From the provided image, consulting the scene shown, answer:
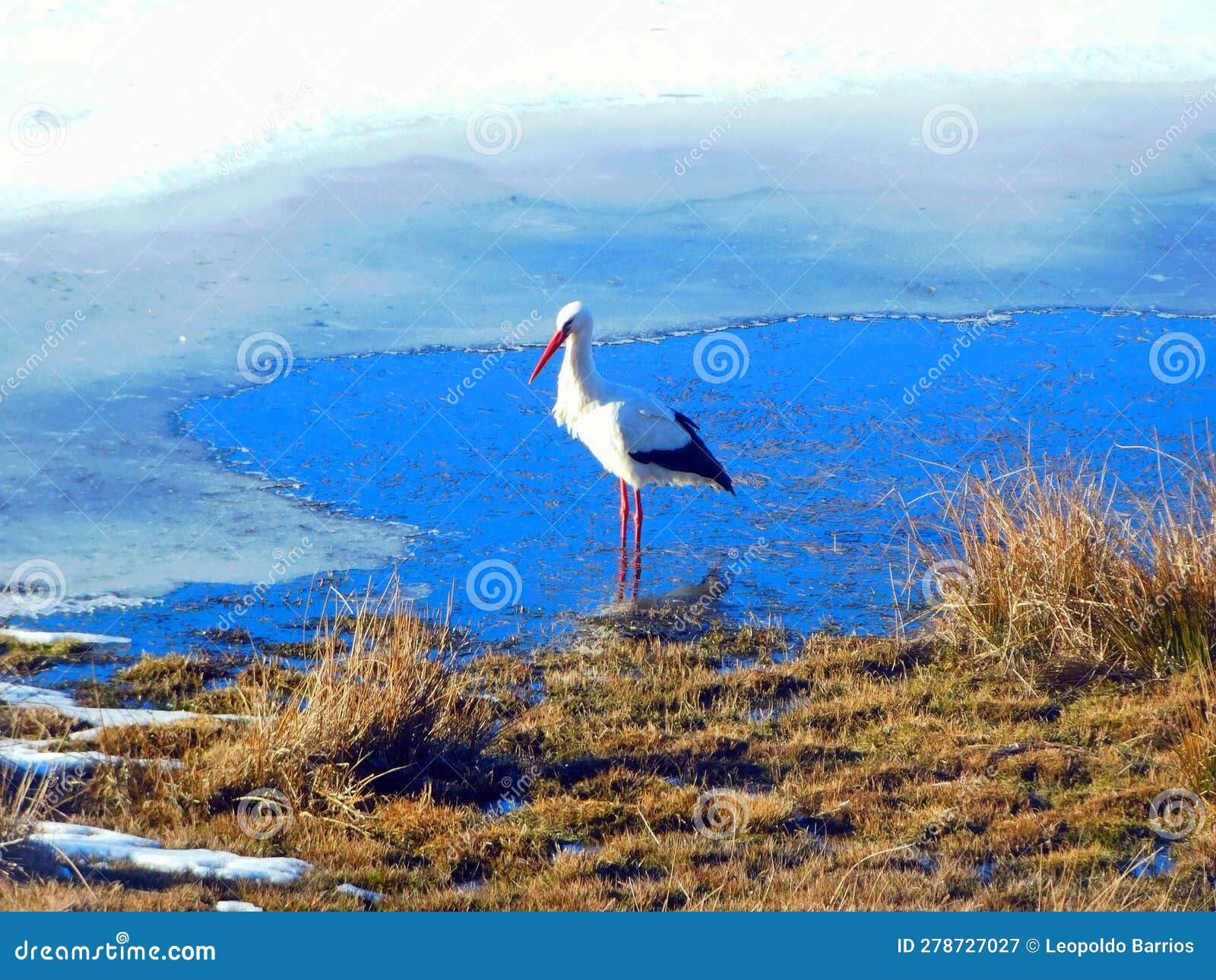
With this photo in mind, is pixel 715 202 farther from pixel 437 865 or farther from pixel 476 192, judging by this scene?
pixel 437 865

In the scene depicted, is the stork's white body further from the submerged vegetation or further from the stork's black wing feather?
the submerged vegetation

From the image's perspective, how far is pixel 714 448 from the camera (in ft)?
31.1

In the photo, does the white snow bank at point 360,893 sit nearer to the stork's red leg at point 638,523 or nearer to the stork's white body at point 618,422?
the stork's red leg at point 638,523

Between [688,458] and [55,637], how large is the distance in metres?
3.85

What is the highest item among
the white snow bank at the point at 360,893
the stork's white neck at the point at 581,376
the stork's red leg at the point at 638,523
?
the stork's white neck at the point at 581,376

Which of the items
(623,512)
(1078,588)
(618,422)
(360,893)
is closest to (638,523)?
(623,512)

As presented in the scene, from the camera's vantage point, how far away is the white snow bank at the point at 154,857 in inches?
168

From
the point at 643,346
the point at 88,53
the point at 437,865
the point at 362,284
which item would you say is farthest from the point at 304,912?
the point at 88,53

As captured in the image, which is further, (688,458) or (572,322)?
(572,322)

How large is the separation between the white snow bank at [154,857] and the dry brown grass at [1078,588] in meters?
3.72

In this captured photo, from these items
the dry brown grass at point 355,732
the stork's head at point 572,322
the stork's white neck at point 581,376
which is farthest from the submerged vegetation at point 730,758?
the stork's head at point 572,322

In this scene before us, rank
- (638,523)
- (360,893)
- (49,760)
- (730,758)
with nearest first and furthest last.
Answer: (360,893)
(49,760)
(730,758)
(638,523)

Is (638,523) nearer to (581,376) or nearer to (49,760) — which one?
(581,376)

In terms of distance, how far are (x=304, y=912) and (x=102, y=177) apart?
10210 millimetres
